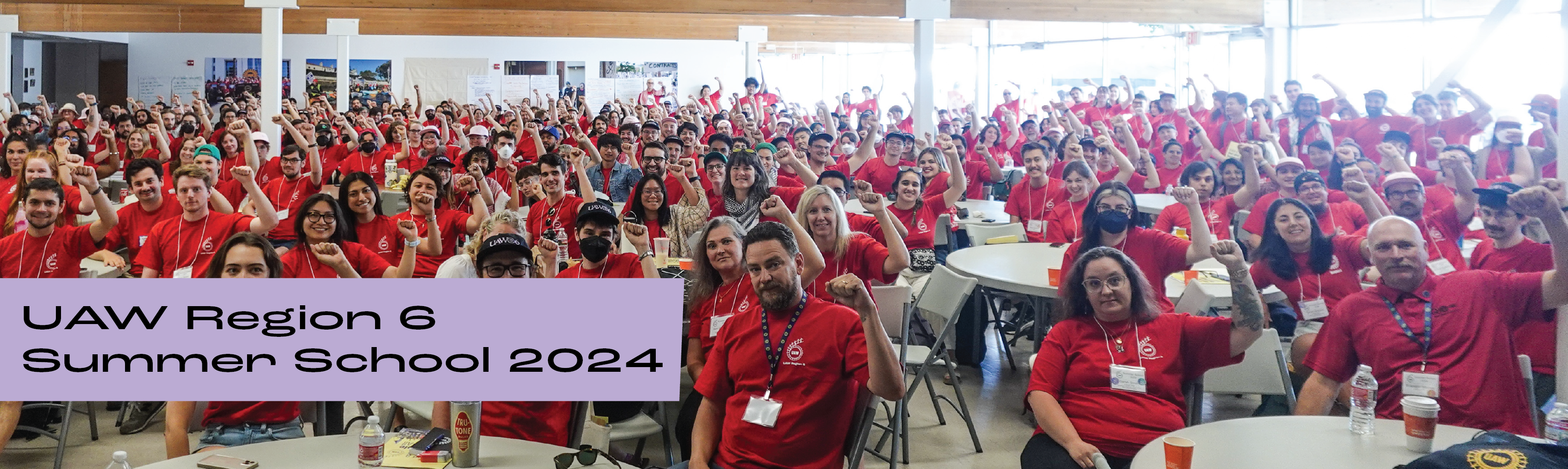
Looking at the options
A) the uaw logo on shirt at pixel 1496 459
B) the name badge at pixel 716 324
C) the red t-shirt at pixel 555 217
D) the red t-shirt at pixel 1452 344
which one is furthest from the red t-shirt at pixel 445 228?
the uaw logo on shirt at pixel 1496 459

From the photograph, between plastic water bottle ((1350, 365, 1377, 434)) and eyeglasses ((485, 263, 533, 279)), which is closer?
plastic water bottle ((1350, 365, 1377, 434))

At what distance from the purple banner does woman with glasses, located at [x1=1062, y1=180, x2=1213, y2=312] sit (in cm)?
266

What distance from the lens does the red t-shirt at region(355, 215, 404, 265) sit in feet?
16.0

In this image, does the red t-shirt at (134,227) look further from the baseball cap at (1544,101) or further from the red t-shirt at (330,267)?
the baseball cap at (1544,101)

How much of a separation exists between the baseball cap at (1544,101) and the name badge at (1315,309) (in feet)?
18.8

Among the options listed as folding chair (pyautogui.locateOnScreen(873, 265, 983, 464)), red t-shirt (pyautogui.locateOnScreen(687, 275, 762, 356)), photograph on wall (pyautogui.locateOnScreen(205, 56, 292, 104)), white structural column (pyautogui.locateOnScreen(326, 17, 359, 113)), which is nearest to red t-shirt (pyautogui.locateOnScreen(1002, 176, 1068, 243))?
folding chair (pyautogui.locateOnScreen(873, 265, 983, 464))

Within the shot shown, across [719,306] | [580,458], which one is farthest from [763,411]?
[719,306]

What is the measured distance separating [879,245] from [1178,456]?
239 cm

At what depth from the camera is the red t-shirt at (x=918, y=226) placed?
5.93m

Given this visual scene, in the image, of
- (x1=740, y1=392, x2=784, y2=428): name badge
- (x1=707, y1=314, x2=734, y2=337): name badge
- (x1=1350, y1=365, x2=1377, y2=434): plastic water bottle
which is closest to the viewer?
(x1=1350, y1=365, x2=1377, y2=434): plastic water bottle

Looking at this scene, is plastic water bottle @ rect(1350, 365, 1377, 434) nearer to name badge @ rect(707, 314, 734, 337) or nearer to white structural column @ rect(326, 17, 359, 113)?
name badge @ rect(707, 314, 734, 337)

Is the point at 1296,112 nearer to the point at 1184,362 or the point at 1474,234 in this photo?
the point at 1474,234

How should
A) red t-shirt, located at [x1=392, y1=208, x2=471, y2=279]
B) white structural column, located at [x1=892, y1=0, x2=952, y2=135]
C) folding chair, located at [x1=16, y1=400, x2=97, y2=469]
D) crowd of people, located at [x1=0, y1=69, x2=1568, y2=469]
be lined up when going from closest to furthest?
crowd of people, located at [x1=0, y1=69, x2=1568, y2=469], folding chair, located at [x1=16, y1=400, x2=97, y2=469], red t-shirt, located at [x1=392, y1=208, x2=471, y2=279], white structural column, located at [x1=892, y1=0, x2=952, y2=135]

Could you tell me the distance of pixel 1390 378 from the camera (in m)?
3.07
